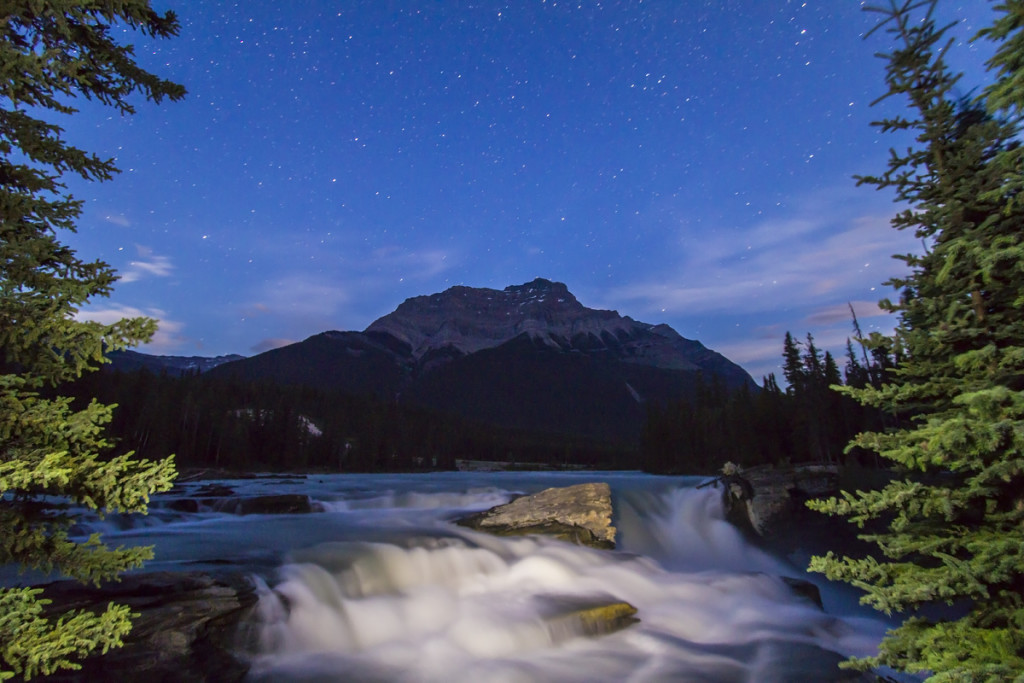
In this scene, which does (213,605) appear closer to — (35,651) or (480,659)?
(480,659)

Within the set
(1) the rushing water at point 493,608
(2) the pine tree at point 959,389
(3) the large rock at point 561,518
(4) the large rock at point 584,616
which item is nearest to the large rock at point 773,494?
(1) the rushing water at point 493,608

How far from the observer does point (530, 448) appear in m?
128

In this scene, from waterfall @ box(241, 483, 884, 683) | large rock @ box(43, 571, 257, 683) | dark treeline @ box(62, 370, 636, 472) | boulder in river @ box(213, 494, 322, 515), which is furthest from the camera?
dark treeline @ box(62, 370, 636, 472)

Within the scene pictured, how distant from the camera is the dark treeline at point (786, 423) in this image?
49.5 m

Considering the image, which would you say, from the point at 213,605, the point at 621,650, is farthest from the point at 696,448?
the point at 213,605

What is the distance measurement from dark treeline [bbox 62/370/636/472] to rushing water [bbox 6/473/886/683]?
56.0 metres

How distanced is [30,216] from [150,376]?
94.2 metres

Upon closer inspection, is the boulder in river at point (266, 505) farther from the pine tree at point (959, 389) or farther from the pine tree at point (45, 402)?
the pine tree at point (959, 389)

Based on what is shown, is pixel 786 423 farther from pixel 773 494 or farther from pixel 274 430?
pixel 274 430

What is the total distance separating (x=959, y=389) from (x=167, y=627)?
44.1 ft

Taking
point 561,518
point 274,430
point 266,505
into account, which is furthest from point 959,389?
point 274,430

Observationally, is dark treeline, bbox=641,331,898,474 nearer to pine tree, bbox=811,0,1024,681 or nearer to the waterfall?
the waterfall

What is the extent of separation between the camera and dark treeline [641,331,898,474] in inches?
1949

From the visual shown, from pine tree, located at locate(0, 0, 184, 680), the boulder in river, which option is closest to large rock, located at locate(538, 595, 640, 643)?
pine tree, located at locate(0, 0, 184, 680)
